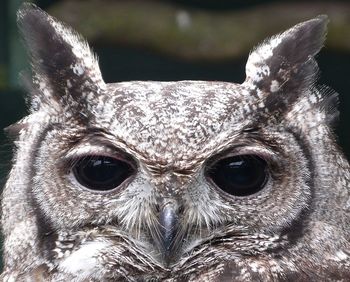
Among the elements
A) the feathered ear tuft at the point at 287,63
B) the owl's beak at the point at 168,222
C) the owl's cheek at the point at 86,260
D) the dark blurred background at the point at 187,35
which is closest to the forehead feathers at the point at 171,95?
the feathered ear tuft at the point at 287,63

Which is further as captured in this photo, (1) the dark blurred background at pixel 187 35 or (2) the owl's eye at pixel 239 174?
(1) the dark blurred background at pixel 187 35

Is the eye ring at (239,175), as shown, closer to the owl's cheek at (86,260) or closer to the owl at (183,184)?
the owl at (183,184)

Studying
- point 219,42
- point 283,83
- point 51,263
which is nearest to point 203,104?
point 283,83

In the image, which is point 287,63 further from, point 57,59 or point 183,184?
point 57,59

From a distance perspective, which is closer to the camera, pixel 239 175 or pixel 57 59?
pixel 239 175

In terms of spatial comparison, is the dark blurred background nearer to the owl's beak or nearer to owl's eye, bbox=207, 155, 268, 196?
owl's eye, bbox=207, 155, 268, 196

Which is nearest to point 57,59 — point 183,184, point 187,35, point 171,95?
point 171,95
